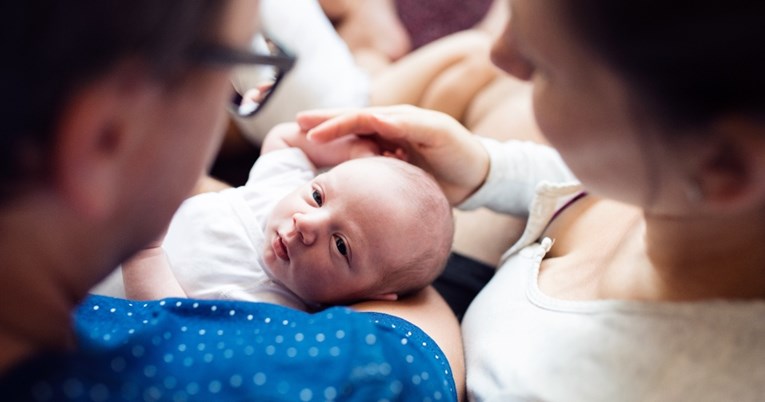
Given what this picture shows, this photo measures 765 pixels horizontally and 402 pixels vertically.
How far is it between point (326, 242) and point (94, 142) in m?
0.48

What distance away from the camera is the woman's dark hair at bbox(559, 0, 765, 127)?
1.45 feet

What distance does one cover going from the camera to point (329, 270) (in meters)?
0.87

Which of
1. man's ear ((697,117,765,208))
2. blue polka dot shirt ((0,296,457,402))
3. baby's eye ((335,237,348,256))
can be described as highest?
man's ear ((697,117,765,208))

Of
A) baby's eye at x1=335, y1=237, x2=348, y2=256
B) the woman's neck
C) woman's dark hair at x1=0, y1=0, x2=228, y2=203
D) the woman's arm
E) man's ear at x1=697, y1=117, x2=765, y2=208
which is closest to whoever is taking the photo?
woman's dark hair at x1=0, y1=0, x2=228, y2=203

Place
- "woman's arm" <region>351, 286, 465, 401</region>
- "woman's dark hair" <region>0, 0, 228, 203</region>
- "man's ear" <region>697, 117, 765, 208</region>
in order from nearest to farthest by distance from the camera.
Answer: "woman's dark hair" <region>0, 0, 228, 203</region> < "man's ear" <region>697, 117, 765, 208</region> < "woman's arm" <region>351, 286, 465, 401</region>

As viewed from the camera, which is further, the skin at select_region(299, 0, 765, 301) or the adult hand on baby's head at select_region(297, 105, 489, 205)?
the adult hand on baby's head at select_region(297, 105, 489, 205)

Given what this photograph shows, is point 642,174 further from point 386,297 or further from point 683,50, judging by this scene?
point 386,297

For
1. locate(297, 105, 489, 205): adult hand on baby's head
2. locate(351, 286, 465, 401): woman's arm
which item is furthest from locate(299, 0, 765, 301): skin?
locate(297, 105, 489, 205): adult hand on baby's head

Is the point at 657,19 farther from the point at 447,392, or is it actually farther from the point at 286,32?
the point at 286,32

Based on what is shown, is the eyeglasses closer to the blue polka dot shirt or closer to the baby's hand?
the baby's hand

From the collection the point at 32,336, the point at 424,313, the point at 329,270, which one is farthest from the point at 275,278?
the point at 32,336

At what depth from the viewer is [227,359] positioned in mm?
582

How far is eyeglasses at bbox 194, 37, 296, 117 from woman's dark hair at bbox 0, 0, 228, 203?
2cm

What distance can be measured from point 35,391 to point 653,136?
45 cm
